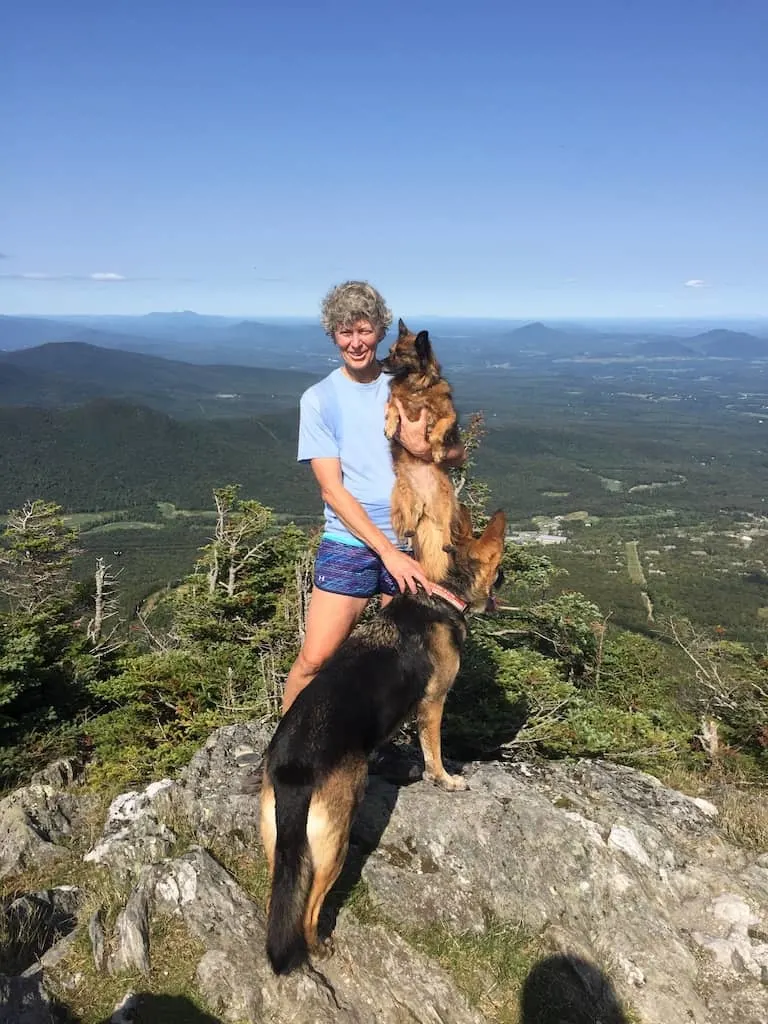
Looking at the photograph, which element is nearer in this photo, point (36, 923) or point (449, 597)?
point (36, 923)

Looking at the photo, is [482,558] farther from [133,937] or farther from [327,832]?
[133,937]

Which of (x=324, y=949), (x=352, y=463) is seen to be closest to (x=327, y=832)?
(x=324, y=949)

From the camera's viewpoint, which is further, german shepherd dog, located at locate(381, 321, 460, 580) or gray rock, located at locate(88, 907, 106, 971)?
german shepherd dog, located at locate(381, 321, 460, 580)

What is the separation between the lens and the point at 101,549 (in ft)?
293

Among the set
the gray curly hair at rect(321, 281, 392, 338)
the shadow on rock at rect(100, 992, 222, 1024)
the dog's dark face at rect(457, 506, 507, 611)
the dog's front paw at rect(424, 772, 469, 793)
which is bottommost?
the dog's front paw at rect(424, 772, 469, 793)

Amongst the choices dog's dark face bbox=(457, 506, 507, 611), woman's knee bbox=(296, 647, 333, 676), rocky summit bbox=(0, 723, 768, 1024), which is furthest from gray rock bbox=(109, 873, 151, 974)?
dog's dark face bbox=(457, 506, 507, 611)

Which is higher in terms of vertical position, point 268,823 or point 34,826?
point 268,823

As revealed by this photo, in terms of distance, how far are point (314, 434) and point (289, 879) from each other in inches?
90.7

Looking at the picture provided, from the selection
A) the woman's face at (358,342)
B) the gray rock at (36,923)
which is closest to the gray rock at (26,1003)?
the gray rock at (36,923)

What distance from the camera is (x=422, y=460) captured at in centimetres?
366

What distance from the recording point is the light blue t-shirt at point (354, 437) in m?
3.60

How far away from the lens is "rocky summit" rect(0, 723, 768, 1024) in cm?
291

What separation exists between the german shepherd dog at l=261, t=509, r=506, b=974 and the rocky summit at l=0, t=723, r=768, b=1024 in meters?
0.37

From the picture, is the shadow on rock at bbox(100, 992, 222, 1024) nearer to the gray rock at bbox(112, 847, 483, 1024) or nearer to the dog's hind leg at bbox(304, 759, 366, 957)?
the gray rock at bbox(112, 847, 483, 1024)
